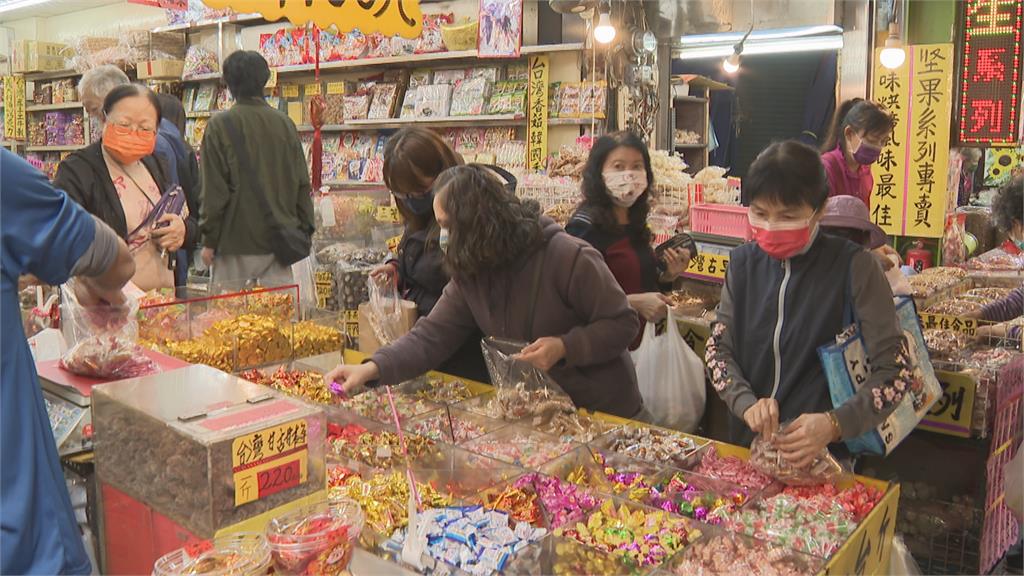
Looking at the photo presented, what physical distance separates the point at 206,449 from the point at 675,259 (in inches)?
85.4

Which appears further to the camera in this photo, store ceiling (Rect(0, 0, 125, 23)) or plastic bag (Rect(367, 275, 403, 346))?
store ceiling (Rect(0, 0, 125, 23))

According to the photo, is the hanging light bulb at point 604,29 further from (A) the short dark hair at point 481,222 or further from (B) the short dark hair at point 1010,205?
(A) the short dark hair at point 481,222

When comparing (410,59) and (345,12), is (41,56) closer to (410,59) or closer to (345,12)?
(410,59)

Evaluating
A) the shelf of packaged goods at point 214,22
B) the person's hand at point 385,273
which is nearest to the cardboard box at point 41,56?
the shelf of packaged goods at point 214,22

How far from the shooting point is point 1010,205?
143 inches

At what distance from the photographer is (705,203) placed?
4484 mm

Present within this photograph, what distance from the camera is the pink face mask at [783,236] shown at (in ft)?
6.73

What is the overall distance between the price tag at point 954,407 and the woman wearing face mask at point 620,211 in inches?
41.5

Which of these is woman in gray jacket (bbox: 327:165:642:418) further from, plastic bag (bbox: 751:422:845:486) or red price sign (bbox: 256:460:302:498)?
red price sign (bbox: 256:460:302:498)

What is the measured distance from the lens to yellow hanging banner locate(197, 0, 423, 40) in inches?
149

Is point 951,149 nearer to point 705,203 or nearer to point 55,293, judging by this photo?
point 705,203

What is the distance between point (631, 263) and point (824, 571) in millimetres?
1677

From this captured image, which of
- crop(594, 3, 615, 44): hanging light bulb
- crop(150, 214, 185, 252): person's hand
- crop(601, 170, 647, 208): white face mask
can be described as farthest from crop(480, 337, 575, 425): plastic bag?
crop(594, 3, 615, 44): hanging light bulb

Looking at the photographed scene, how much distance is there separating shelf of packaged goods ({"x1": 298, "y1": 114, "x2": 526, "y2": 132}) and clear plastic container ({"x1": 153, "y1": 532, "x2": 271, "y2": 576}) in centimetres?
523
